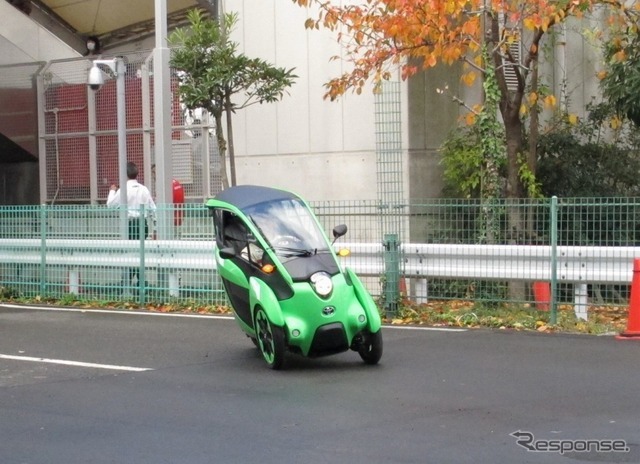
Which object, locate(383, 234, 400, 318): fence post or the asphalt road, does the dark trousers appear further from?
locate(383, 234, 400, 318): fence post

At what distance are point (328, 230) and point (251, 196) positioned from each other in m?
4.38

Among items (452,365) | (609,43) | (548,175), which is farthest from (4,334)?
(609,43)

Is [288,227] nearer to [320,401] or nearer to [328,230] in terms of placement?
[320,401]

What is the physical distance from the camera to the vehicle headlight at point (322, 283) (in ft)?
29.5

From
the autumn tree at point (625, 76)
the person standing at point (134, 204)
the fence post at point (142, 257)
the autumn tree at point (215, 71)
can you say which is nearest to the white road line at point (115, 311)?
the fence post at point (142, 257)

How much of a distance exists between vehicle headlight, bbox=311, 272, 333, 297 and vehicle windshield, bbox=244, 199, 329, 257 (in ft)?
0.96

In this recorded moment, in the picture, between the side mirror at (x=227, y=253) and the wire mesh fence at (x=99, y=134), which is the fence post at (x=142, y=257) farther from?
the side mirror at (x=227, y=253)

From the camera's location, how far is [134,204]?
632 inches

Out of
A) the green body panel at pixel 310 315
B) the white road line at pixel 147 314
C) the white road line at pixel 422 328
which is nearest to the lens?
the green body panel at pixel 310 315

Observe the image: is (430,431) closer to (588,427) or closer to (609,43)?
(588,427)

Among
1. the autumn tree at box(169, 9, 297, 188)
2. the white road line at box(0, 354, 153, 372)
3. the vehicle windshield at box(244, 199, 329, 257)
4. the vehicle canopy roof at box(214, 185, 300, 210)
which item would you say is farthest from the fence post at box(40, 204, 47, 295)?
the vehicle windshield at box(244, 199, 329, 257)

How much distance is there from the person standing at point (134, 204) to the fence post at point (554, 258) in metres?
5.65

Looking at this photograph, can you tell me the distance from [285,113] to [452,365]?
973 cm

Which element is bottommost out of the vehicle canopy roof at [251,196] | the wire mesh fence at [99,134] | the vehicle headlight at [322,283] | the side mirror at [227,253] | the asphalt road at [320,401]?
the asphalt road at [320,401]
